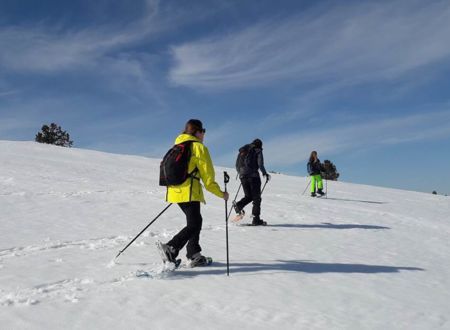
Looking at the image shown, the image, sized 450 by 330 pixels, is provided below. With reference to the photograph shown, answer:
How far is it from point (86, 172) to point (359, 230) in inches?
491

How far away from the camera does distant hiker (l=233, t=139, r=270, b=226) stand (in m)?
9.96

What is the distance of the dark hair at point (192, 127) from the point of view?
19.3ft

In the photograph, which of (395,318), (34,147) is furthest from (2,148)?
(395,318)

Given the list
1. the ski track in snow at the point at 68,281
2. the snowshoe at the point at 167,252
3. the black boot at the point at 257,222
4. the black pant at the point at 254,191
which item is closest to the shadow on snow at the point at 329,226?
the black boot at the point at 257,222

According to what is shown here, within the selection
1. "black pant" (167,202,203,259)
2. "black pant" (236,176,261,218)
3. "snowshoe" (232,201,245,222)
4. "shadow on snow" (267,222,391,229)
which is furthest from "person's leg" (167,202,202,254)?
"shadow on snow" (267,222,391,229)

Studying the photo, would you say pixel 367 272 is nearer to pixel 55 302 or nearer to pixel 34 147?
pixel 55 302

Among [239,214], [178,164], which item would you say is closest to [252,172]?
[239,214]

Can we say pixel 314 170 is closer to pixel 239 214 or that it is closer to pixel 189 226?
pixel 239 214

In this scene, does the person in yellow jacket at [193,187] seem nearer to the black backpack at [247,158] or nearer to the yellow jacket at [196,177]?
the yellow jacket at [196,177]

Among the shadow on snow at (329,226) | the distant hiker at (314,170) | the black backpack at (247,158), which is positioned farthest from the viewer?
the distant hiker at (314,170)

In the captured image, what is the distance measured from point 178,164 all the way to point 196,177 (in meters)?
0.32

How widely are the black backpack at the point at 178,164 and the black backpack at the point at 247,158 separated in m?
4.44

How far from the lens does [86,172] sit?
61.4 feet

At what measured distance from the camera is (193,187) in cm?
573
